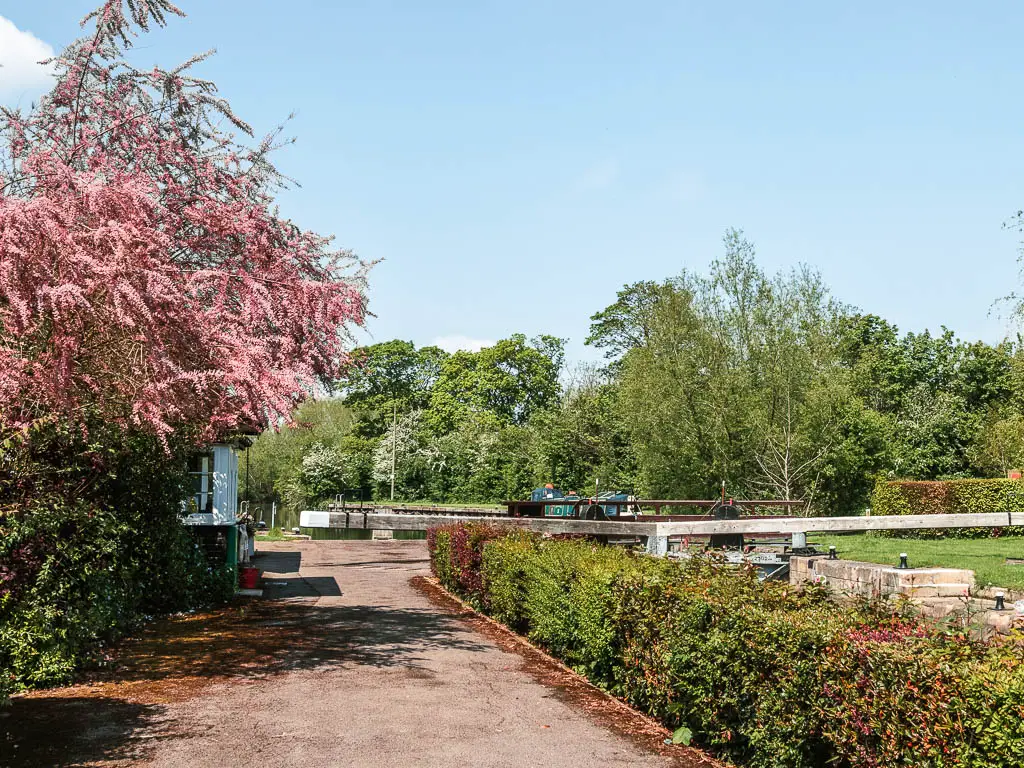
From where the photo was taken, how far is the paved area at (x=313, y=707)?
24.8ft

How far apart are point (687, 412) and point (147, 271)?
3039 cm

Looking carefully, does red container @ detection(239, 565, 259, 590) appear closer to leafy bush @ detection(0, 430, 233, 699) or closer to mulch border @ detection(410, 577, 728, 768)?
leafy bush @ detection(0, 430, 233, 699)

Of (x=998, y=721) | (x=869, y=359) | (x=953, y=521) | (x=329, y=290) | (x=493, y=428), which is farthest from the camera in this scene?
(x=493, y=428)

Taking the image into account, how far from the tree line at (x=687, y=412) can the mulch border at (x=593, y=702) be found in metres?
4.50

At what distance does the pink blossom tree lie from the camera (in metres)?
10.6

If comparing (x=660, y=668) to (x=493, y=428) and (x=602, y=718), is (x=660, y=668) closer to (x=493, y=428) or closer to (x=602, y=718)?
(x=602, y=718)

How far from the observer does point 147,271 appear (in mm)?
10719

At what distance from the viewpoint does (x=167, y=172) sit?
14641mm

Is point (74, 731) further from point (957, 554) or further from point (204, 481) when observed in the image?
point (957, 554)

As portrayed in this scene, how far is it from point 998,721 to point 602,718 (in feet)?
15.8

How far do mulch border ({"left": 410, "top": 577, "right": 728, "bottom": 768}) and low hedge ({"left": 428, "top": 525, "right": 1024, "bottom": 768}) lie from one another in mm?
159

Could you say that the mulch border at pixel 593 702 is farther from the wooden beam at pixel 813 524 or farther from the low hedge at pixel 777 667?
the wooden beam at pixel 813 524

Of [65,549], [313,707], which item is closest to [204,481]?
[65,549]

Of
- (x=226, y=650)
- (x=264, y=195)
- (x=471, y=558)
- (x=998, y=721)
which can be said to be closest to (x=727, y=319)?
(x=471, y=558)
